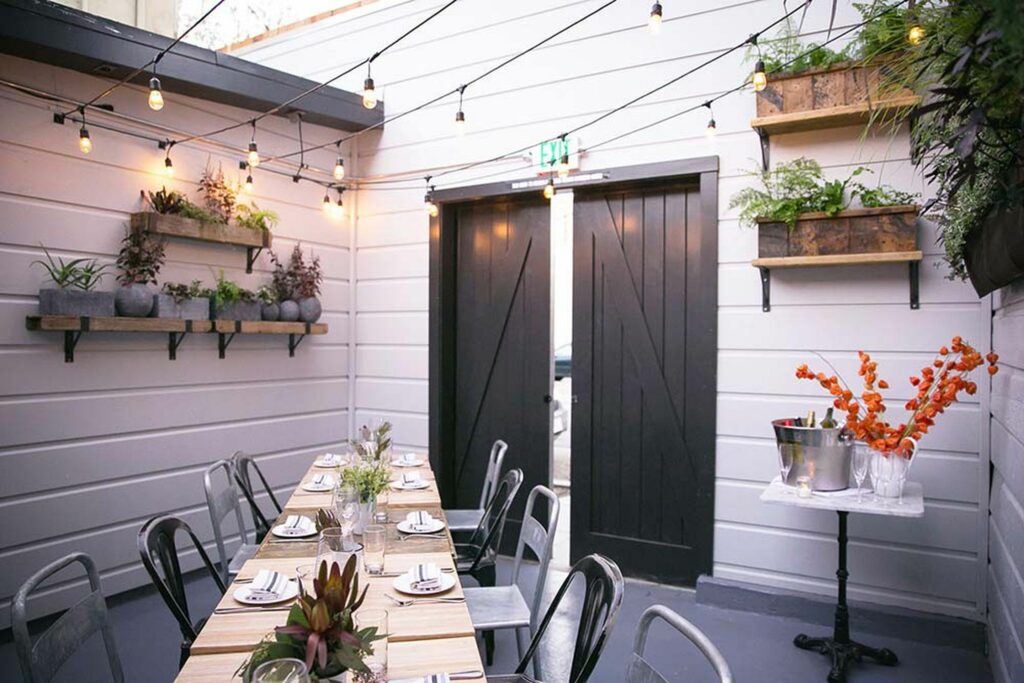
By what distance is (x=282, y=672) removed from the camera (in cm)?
113

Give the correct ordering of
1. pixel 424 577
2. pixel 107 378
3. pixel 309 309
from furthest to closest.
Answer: pixel 309 309 → pixel 107 378 → pixel 424 577

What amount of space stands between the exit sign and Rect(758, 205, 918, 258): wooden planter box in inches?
51.1

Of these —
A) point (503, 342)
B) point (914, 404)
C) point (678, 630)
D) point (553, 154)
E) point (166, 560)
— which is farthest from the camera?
point (503, 342)

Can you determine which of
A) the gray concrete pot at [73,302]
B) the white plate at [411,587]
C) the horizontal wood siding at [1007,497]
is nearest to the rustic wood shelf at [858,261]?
the horizontal wood siding at [1007,497]

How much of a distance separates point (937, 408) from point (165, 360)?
4.05 meters

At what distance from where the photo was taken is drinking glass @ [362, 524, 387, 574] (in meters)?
2.09

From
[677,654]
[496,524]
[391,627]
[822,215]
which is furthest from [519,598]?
[822,215]

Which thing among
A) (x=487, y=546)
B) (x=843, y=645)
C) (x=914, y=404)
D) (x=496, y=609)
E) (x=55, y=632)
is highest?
(x=914, y=404)

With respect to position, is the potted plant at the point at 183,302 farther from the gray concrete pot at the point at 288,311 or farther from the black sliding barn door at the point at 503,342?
the black sliding barn door at the point at 503,342

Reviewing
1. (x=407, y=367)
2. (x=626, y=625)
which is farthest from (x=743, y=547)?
(x=407, y=367)

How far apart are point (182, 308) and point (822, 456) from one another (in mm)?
3512

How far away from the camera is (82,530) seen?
3637 mm

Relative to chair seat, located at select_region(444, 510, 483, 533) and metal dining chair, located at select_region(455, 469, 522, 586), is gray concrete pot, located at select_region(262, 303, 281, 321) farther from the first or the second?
metal dining chair, located at select_region(455, 469, 522, 586)

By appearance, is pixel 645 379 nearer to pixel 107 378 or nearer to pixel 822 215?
pixel 822 215
